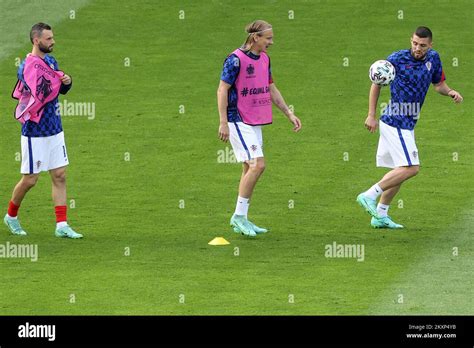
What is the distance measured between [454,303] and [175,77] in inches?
513

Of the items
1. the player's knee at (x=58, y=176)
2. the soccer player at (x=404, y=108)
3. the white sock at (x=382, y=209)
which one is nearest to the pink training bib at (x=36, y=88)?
the player's knee at (x=58, y=176)

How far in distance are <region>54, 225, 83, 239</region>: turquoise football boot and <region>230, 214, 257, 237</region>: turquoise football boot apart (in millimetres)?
1938

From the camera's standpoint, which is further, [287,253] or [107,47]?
[107,47]

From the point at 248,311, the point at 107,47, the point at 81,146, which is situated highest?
the point at 107,47

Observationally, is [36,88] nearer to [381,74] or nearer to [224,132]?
[224,132]

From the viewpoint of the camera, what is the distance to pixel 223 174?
877 inches

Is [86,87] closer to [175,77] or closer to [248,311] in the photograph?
[175,77]

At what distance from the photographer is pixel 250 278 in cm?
1664

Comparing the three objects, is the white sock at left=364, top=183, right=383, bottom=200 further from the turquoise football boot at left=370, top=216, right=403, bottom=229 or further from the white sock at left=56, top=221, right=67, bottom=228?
the white sock at left=56, top=221, right=67, bottom=228

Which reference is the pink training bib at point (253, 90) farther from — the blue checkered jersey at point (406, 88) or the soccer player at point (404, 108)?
the blue checkered jersey at point (406, 88)

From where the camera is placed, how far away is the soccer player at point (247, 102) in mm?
18531

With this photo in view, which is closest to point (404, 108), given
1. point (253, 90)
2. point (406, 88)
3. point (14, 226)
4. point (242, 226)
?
point (406, 88)

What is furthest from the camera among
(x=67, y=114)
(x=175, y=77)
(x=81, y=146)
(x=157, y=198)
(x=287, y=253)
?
(x=175, y=77)

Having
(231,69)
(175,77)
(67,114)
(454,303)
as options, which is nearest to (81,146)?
(67,114)
